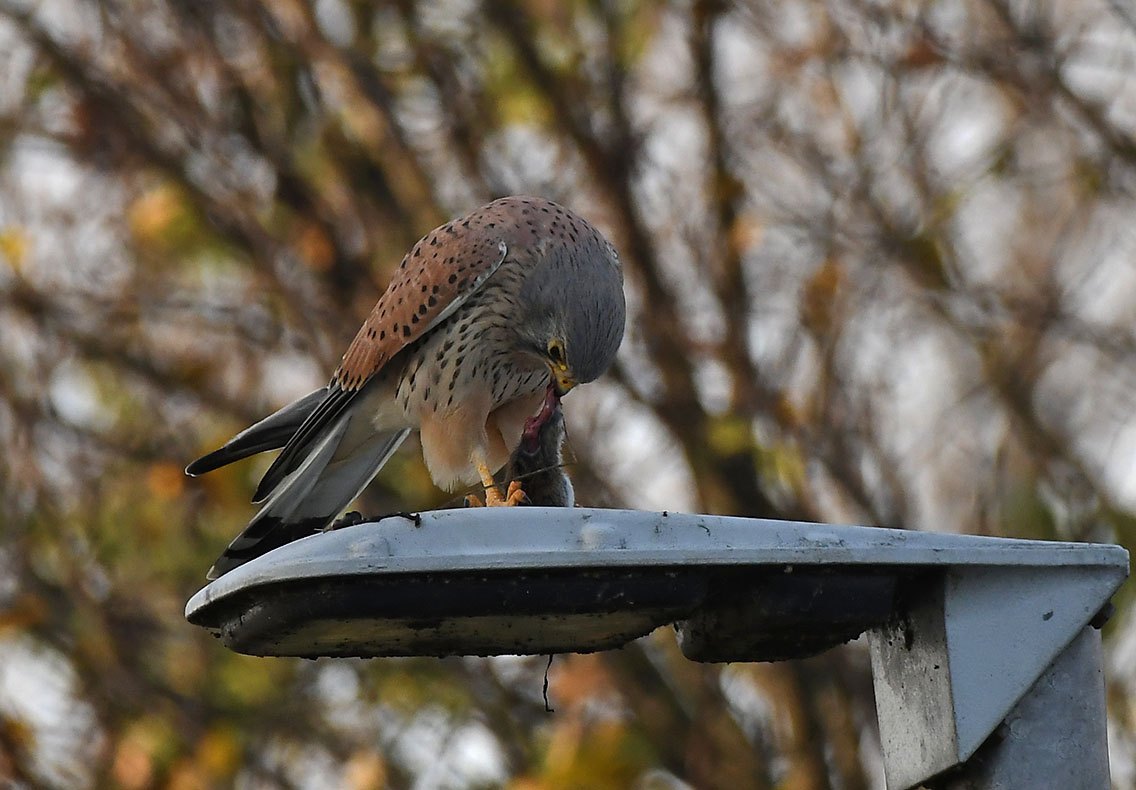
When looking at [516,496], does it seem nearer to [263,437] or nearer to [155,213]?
[263,437]

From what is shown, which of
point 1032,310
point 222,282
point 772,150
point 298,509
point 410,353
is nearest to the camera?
point 298,509

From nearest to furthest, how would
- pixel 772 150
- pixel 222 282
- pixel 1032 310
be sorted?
pixel 1032 310 < pixel 772 150 < pixel 222 282

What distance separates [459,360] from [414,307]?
0.17 m

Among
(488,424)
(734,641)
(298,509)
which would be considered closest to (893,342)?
(488,424)

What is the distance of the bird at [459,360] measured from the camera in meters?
3.64

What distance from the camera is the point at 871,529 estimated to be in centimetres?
191

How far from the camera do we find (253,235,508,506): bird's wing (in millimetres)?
3723

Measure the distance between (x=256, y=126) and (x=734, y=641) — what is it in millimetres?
4332

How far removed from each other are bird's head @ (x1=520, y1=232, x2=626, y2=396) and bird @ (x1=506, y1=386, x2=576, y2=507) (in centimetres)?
9

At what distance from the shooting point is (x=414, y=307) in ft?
12.5

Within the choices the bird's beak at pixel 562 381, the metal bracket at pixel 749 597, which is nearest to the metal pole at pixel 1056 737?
the metal bracket at pixel 749 597

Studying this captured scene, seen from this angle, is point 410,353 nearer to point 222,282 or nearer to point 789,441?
point 789,441

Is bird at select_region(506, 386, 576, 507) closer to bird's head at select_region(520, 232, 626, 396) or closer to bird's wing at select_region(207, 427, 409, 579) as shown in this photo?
bird's head at select_region(520, 232, 626, 396)

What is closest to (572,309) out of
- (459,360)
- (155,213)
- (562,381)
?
(562,381)
